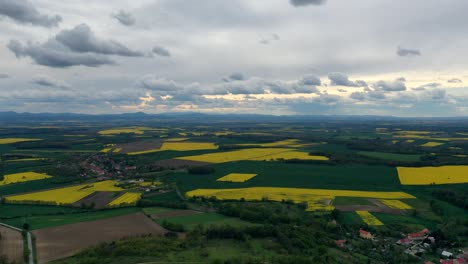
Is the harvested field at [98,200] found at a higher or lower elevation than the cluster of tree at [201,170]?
lower

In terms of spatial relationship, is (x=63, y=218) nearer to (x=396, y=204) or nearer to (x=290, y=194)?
(x=290, y=194)

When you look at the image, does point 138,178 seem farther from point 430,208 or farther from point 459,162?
point 459,162

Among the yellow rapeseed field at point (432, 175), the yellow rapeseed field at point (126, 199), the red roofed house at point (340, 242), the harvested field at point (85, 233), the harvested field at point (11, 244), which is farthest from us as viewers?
the yellow rapeseed field at point (432, 175)

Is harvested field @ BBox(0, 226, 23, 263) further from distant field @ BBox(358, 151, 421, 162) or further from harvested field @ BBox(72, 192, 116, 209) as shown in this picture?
distant field @ BBox(358, 151, 421, 162)

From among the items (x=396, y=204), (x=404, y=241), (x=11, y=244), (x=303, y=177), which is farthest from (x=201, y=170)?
(x=404, y=241)

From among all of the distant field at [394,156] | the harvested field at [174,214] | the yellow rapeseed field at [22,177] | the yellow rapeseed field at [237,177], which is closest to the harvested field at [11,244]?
the harvested field at [174,214]

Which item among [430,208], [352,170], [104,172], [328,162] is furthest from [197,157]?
[430,208]

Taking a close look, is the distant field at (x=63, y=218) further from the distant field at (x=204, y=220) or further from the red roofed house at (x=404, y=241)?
the red roofed house at (x=404, y=241)
